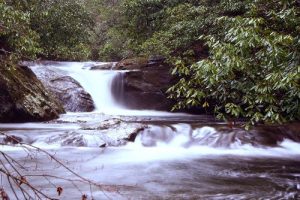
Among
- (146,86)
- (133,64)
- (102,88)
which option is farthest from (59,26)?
(146,86)

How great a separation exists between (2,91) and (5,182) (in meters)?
6.12

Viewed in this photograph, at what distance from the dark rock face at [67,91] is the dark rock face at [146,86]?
1524 millimetres

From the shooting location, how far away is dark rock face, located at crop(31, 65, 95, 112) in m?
14.9

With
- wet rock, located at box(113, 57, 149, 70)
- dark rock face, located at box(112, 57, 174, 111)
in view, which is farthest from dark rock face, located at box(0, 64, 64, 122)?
wet rock, located at box(113, 57, 149, 70)

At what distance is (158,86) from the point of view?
52.9ft

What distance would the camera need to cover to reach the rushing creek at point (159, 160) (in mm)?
6000

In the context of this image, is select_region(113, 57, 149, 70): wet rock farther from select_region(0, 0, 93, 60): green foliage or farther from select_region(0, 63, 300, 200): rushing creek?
select_region(0, 63, 300, 200): rushing creek

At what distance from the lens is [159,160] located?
829cm

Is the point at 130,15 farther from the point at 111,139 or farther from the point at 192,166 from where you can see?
the point at 192,166

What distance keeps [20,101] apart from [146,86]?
18.0ft

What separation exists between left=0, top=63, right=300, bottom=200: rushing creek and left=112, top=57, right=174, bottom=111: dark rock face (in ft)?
13.3

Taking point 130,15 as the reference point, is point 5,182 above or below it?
below

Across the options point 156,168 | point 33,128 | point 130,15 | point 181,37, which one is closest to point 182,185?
point 156,168

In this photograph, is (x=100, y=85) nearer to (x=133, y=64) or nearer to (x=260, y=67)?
(x=133, y=64)
